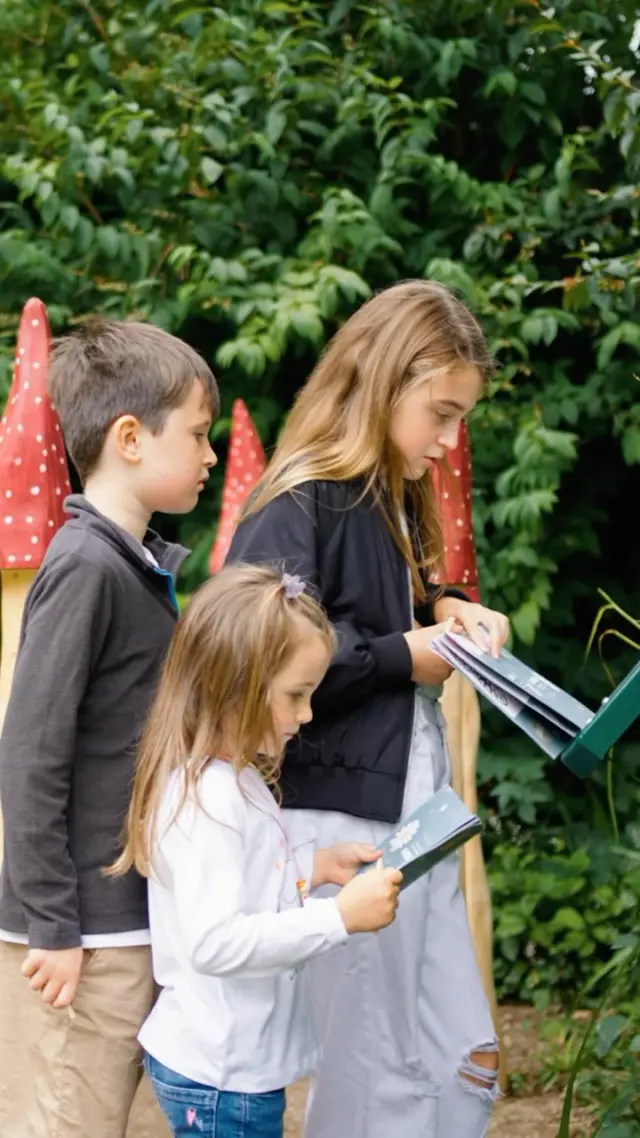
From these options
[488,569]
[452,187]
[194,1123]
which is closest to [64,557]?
[194,1123]

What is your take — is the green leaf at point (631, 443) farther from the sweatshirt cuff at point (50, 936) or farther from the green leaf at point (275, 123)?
the sweatshirt cuff at point (50, 936)

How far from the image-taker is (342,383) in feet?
8.34

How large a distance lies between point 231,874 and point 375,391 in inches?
33.0

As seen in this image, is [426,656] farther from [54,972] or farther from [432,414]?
[54,972]

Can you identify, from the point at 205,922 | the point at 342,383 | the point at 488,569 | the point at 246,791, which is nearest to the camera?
the point at 205,922

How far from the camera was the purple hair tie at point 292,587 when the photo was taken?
211cm

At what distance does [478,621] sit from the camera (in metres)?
2.53

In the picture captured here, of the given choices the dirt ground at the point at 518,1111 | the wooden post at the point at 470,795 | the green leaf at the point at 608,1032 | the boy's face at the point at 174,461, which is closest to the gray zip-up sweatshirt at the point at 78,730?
the boy's face at the point at 174,461

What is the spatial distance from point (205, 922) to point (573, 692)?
3340mm

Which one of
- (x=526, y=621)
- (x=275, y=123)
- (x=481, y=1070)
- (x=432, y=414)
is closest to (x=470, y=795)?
(x=526, y=621)

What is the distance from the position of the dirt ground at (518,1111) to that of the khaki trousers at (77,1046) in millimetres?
1592

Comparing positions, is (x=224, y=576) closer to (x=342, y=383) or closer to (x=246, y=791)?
(x=246, y=791)

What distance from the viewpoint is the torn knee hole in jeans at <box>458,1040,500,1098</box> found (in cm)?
251

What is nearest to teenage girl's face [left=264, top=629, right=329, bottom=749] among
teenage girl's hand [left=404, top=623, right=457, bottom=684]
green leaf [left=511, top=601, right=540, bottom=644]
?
teenage girl's hand [left=404, top=623, right=457, bottom=684]
